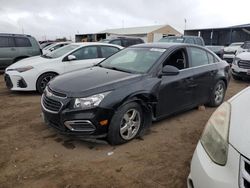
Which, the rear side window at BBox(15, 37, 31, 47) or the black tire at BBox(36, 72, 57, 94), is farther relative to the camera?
the rear side window at BBox(15, 37, 31, 47)

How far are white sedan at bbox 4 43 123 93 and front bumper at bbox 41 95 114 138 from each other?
372cm

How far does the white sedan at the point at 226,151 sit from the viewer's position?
1.72m

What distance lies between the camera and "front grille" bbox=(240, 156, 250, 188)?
1660 millimetres

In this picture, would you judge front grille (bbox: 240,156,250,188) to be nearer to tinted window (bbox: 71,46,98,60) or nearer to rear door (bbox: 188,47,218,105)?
rear door (bbox: 188,47,218,105)

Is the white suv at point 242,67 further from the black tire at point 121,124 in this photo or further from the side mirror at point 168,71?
the black tire at point 121,124

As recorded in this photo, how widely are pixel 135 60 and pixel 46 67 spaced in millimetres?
3330

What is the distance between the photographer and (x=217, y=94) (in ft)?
20.3

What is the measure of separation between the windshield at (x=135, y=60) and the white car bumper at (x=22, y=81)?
2.78 meters

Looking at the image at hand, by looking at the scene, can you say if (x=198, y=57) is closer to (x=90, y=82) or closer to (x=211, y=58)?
(x=211, y=58)

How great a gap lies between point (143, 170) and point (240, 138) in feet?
5.68

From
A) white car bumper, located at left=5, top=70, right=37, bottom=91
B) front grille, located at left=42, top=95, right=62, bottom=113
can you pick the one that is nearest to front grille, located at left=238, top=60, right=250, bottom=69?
white car bumper, located at left=5, top=70, right=37, bottom=91

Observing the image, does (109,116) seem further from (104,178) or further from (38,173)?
(38,173)

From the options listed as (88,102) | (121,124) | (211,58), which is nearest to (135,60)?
(121,124)

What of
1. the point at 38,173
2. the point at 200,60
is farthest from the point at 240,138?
the point at 200,60
